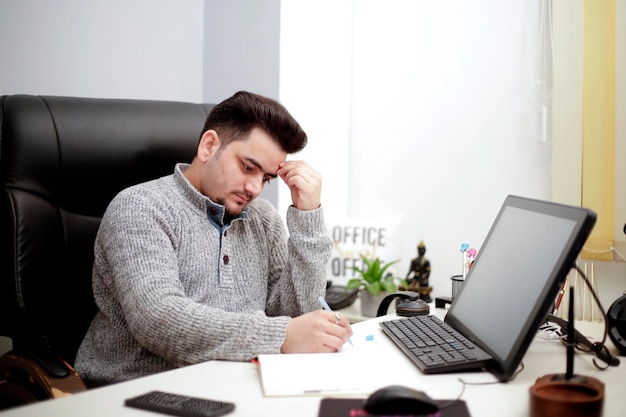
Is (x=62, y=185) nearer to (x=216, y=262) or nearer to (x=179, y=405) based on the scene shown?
(x=216, y=262)

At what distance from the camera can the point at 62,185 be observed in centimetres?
146

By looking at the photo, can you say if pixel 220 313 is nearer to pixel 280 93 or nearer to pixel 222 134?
pixel 222 134

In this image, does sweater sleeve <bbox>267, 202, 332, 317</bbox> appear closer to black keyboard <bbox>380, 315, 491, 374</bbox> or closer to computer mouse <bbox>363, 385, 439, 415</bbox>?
black keyboard <bbox>380, 315, 491, 374</bbox>

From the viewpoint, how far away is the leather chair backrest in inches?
53.2

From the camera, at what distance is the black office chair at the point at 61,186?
→ 1350 millimetres

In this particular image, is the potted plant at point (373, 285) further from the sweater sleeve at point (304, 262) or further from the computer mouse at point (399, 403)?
the computer mouse at point (399, 403)

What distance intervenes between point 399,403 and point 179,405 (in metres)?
0.29

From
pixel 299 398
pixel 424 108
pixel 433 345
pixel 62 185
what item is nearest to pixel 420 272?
pixel 424 108

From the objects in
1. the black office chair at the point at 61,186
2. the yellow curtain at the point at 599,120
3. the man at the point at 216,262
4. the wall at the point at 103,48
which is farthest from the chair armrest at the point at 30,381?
the yellow curtain at the point at 599,120

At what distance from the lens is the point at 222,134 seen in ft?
4.96

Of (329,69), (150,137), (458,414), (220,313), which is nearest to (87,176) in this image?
(150,137)

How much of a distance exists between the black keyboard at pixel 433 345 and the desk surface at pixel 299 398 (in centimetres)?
2

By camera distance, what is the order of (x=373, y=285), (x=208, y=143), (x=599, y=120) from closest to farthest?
1. (x=208, y=143)
2. (x=599, y=120)
3. (x=373, y=285)

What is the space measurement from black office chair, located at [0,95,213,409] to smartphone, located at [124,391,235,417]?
0.41 meters
